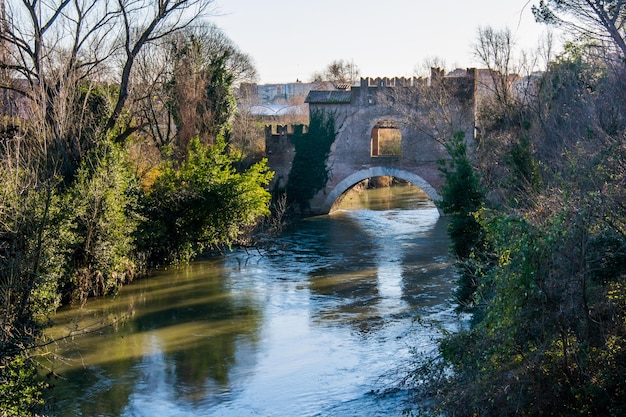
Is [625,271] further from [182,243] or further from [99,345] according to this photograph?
[182,243]

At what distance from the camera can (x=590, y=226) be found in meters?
8.01

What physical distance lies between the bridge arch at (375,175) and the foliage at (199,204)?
8.92 metres

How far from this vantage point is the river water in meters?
12.0

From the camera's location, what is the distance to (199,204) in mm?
21312

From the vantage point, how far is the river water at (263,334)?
12.0 meters

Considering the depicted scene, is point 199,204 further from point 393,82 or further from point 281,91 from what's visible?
point 281,91

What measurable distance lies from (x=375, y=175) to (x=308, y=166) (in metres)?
2.65

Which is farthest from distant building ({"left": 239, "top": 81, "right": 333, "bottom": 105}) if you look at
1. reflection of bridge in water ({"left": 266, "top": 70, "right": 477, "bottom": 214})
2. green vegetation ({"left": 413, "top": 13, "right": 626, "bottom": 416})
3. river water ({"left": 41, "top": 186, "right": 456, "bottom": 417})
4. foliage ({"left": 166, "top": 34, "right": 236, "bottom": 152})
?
green vegetation ({"left": 413, "top": 13, "right": 626, "bottom": 416})

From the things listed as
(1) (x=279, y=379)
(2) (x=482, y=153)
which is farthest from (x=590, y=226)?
(2) (x=482, y=153)

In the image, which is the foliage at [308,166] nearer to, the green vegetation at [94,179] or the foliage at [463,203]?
the green vegetation at [94,179]

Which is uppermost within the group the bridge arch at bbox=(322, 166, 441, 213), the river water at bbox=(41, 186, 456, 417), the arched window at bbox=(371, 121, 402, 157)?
the arched window at bbox=(371, 121, 402, 157)

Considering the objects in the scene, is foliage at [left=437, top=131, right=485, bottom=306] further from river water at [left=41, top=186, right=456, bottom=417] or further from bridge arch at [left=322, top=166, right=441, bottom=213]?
bridge arch at [left=322, top=166, right=441, bottom=213]

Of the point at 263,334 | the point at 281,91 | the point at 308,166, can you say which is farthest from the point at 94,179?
the point at 281,91

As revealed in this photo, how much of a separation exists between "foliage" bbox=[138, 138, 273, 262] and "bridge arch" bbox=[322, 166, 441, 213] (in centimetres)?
892
